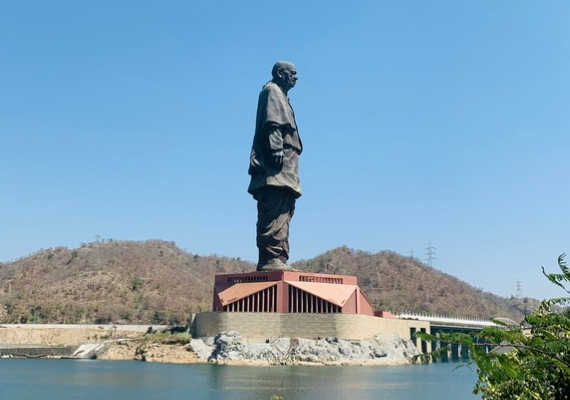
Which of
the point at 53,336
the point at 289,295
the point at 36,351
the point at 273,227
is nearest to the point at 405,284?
the point at 273,227

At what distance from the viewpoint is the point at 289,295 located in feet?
234

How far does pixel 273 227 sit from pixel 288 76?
68.5 feet

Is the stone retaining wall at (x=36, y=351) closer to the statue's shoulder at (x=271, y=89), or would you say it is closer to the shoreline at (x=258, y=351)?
the shoreline at (x=258, y=351)

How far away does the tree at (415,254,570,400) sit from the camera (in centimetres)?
855

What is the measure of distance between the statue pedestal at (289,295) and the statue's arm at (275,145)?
14.6 meters

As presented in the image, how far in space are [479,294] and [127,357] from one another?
14040 cm

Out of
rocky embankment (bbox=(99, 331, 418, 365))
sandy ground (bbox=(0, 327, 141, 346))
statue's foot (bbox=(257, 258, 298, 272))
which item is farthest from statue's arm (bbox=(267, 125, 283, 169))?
sandy ground (bbox=(0, 327, 141, 346))

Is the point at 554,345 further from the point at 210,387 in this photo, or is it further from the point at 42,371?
the point at 42,371

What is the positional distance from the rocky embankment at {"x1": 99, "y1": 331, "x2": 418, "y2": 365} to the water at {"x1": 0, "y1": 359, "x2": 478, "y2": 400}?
7875mm

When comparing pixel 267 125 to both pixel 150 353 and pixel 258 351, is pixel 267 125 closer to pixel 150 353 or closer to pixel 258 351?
pixel 258 351

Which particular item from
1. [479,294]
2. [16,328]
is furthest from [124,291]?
[479,294]

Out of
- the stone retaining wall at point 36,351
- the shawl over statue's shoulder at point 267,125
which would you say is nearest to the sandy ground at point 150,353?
the stone retaining wall at point 36,351

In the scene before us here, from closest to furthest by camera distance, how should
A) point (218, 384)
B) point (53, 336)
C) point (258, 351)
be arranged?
point (218, 384) → point (258, 351) → point (53, 336)

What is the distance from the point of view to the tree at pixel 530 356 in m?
8.55
